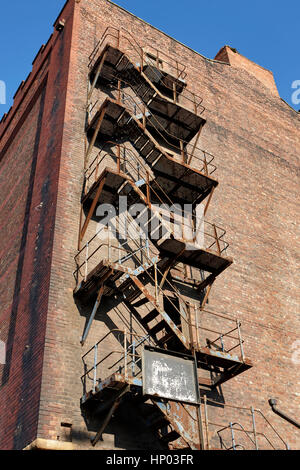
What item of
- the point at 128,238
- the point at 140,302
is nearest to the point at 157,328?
the point at 140,302

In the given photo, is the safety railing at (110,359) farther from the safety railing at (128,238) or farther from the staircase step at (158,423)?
the safety railing at (128,238)

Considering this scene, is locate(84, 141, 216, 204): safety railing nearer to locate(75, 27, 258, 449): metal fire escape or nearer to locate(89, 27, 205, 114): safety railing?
locate(75, 27, 258, 449): metal fire escape

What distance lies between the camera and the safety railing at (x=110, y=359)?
1138 centimetres

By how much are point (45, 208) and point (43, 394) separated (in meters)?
5.33

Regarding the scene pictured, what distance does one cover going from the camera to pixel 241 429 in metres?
12.9

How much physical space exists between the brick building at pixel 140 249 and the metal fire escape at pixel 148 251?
0.19ft

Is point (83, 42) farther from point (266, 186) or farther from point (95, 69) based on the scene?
point (266, 186)

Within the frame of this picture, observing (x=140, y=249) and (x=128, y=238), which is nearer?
(x=140, y=249)

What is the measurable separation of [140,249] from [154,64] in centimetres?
889

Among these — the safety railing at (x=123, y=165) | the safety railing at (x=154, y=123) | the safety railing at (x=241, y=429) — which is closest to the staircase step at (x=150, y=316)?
the safety railing at (x=241, y=429)

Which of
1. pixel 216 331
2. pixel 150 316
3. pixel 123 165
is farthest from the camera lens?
pixel 123 165

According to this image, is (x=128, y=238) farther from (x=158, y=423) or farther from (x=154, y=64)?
(x=154, y=64)

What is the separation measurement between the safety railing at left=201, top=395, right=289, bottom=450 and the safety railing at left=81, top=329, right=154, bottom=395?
6.22 ft

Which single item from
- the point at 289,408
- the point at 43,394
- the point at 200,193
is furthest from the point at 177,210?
the point at 43,394
